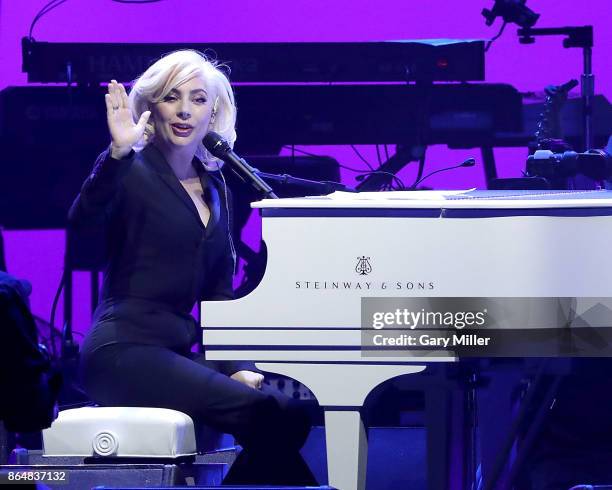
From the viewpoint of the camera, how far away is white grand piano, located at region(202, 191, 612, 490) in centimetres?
302

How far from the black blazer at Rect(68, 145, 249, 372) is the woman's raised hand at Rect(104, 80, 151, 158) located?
40 mm

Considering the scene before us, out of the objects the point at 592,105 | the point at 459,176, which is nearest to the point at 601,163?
the point at 592,105

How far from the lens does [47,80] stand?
5.02 meters

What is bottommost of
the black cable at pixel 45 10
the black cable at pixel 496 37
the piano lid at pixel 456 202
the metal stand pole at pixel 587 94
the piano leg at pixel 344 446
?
the piano leg at pixel 344 446

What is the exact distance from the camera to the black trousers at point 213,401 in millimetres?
3252

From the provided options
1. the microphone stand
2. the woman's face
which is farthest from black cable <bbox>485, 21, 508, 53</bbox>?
the woman's face

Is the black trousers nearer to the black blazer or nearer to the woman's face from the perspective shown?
the black blazer

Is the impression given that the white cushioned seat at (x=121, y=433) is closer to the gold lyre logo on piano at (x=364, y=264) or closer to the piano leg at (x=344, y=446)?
the piano leg at (x=344, y=446)

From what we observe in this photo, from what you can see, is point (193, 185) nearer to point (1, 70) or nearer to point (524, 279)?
point (524, 279)

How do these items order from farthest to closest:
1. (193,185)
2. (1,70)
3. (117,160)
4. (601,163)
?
(1,70) → (601,163) → (193,185) → (117,160)

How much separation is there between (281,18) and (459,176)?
1.07m

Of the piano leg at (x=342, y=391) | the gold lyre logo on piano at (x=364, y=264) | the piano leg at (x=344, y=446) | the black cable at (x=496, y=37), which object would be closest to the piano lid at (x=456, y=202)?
the gold lyre logo on piano at (x=364, y=264)

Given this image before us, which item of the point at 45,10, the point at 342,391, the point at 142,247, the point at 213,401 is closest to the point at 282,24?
the point at 45,10

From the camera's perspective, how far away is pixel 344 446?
3.06m
